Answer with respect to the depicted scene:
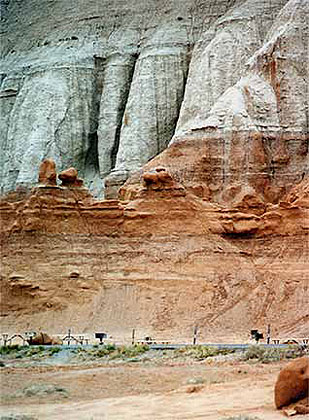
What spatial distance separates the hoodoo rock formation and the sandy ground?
11.7m

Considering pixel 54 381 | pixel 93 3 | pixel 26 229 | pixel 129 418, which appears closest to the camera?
pixel 129 418

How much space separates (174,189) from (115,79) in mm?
24665

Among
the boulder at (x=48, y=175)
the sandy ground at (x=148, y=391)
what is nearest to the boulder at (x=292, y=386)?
the sandy ground at (x=148, y=391)

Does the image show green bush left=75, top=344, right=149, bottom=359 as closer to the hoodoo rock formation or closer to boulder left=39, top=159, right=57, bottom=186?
the hoodoo rock formation

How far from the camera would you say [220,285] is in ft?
128

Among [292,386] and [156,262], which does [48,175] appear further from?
[292,386]

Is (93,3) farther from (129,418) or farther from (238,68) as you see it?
(129,418)

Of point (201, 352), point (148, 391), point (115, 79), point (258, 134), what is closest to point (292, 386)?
point (148, 391)

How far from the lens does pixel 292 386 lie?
17453 mm

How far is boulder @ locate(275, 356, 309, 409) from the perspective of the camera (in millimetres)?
17344

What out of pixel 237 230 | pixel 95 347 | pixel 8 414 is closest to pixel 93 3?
pixel 237 230

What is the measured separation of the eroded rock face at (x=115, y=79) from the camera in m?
57.1

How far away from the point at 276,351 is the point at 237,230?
14869 millimetres

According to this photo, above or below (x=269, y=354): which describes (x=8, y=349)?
above
